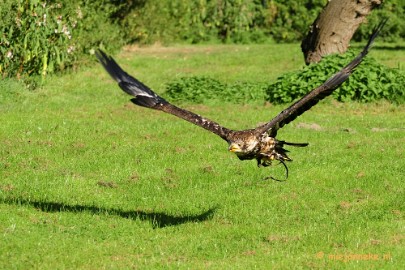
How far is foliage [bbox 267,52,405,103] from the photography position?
17894 millimetres

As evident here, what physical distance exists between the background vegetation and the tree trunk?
573 centimetres

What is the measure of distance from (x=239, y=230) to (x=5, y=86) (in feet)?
30.2

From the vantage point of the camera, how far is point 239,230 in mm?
9578

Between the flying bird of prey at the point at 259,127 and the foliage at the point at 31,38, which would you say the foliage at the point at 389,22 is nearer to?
the foliage at the point at 31,38

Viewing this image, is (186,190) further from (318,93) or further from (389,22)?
(389,22)

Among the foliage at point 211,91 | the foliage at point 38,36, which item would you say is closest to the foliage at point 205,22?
the foliage at point 38,36

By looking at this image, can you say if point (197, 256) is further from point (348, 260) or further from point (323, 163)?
point (323, 163)

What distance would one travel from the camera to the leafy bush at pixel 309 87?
1792 centimetres

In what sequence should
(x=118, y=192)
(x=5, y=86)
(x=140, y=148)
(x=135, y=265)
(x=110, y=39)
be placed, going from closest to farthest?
(x=135, y=265) → (x=118, y=192) → (x=140, y=148) → (x=5, y=86) → (x=110, y=39)

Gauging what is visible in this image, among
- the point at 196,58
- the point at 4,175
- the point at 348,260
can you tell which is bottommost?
the point at 196,58

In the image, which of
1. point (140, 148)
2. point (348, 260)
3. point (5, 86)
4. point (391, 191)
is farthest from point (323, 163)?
point (5, 86)

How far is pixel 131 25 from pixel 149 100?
1867cm

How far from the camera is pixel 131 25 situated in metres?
28.1

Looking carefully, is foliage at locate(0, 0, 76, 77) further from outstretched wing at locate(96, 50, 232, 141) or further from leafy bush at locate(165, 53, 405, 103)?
outstretched wing at locate(96, 50, 232, 141)
